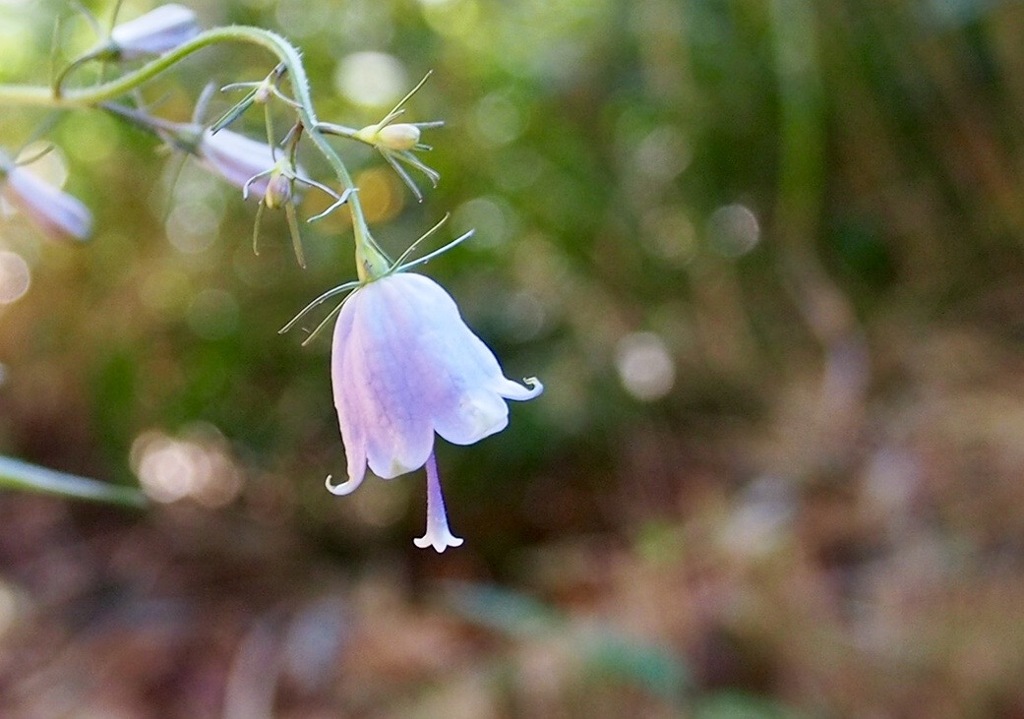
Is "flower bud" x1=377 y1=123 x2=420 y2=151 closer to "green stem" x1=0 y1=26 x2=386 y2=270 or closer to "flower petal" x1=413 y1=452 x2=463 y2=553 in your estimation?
"green stem" x1=0 y1=26 x2=386 y2=270

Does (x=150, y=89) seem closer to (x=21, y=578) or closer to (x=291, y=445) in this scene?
(x=291, y=445)

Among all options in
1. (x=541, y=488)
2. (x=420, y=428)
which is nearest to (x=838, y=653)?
(x=541, y=488)

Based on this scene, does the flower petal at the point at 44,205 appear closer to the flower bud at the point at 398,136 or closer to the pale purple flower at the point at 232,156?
the pale purple flower at the point at 232,156

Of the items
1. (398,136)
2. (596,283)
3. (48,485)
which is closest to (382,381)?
(398,136)

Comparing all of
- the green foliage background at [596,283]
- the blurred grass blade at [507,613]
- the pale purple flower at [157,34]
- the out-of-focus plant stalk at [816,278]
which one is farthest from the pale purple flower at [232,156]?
the out-of-focus plant stalk at [816,278]

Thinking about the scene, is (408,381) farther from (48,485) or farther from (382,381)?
(48,485)
